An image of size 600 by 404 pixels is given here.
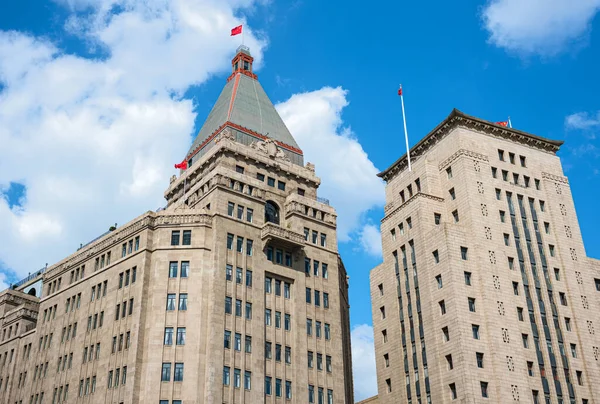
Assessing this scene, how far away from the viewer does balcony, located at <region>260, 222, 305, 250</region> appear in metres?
82.9

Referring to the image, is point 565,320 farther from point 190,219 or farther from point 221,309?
point 190,219

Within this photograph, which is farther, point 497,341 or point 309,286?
point 309,286

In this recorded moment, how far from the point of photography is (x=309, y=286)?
8588 centimetres

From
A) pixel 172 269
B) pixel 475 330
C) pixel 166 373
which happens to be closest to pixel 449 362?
pixel 475 330

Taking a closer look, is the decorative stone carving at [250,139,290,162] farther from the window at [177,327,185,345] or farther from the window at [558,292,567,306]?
the window at [558,292,567,306]

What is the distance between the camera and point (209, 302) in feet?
250

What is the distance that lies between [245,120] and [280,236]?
2254cm

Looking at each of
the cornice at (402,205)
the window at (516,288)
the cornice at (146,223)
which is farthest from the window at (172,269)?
the window at (516,288)

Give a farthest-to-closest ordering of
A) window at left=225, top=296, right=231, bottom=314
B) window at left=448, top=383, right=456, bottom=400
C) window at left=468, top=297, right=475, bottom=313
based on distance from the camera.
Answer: window at left=225, top=296, right=231, bottom=314
window at left=468, top=297, right=475, bottom=313
window at left=448, top=383, right=456, bottom=400

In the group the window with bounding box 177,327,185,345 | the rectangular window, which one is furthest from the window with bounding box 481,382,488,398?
the rectangular window

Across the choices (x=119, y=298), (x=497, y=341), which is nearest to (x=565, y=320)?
(x=497, y=341)

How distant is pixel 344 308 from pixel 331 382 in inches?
624

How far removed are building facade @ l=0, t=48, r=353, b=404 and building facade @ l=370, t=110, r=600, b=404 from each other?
361 inches

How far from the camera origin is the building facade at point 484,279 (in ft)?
240
